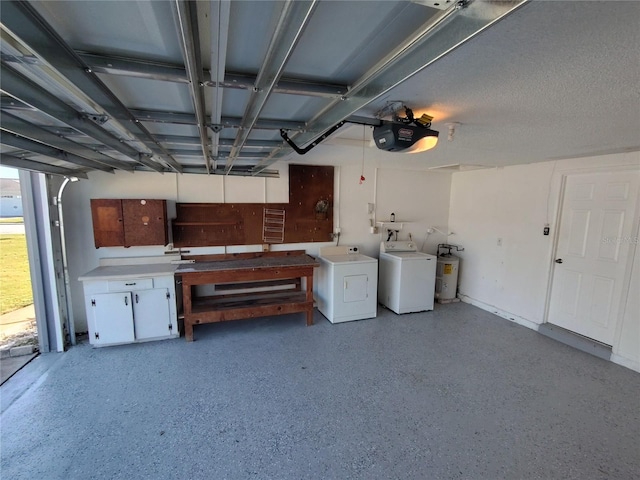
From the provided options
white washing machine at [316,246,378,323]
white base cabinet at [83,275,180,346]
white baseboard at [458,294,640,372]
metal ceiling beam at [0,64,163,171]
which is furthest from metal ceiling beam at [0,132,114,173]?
white baseboard at [458,294,640,372]

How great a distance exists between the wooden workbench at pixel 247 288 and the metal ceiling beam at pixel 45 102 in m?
1.94

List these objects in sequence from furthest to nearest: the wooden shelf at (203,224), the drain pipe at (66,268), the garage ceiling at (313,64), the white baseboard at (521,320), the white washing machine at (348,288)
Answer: the white washing machine at (348,288) → the wooden shelf at (203,224) → the drain pipe at (66,268) → the white baseboard at (521,320) → the garage ceiling at (313,64)

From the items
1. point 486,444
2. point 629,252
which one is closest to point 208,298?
point 486,444

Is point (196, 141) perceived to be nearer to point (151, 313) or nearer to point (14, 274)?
point (151, 313)

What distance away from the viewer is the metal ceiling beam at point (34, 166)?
7.38 ft

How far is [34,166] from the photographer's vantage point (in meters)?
2.58

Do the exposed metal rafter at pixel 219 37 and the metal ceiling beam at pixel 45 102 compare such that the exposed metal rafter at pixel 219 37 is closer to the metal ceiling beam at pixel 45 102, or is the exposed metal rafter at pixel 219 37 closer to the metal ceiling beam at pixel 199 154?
the metal ceiling beam at pixel 45 102

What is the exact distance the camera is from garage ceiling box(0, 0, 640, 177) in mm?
874

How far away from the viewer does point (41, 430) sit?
2.11 metres

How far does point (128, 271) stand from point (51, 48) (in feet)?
9.70

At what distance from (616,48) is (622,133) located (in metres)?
1.74

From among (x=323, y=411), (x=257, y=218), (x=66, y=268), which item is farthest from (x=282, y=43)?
(x=66, y=268)

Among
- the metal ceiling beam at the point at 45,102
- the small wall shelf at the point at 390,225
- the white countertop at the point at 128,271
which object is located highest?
the metal ceiling beam at the point at 45,102

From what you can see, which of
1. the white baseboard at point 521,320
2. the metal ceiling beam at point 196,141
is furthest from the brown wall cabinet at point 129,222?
the white baseboard at point 521,320
